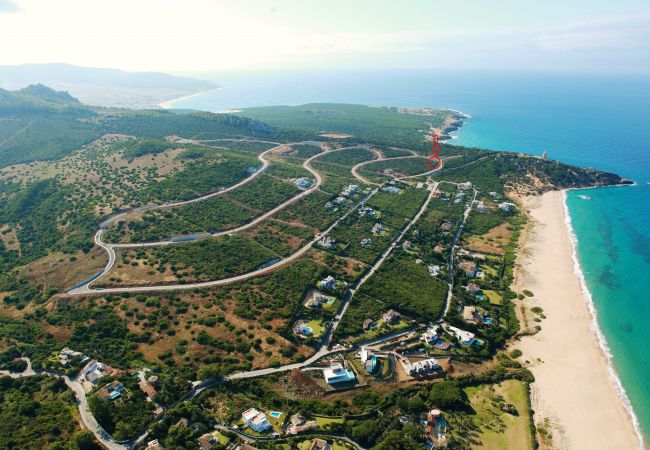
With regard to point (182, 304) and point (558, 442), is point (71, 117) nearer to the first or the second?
point (182, 304)

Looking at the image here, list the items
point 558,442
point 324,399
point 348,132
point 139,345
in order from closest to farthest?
point 558,442, point 324,399, point 139,345, point 348,132

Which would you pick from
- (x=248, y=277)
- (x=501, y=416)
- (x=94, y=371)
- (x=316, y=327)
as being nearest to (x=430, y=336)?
(x=501, y=416)

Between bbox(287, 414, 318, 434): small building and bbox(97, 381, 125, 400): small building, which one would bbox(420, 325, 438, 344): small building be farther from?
bbox(97, 381, 125, 400): small building

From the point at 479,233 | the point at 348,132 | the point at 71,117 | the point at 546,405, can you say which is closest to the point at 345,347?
the point at 546,405

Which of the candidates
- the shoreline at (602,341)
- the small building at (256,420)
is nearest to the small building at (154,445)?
the small building at (256,420)

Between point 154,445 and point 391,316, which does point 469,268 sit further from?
point 154,445

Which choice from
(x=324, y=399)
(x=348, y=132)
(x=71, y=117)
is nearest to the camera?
(x=324, y=399)

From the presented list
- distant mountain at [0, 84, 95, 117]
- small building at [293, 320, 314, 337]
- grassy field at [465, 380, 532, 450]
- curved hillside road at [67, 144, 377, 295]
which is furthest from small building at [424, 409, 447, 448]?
distant mountain at [0, 84, 95, 117]

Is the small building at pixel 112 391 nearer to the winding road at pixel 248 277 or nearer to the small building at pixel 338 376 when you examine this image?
the winding road at pixel 248 277
